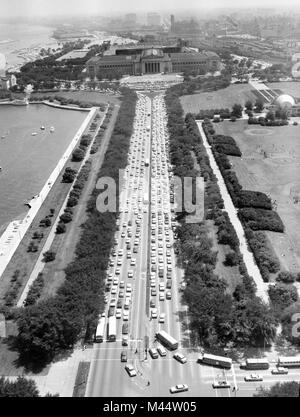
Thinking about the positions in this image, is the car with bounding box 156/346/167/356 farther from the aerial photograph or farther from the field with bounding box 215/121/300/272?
the field with bounding box 215/121/300/272

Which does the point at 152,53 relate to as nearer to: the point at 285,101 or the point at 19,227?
the point at 285,101

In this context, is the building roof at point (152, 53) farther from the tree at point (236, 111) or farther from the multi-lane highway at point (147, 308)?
the multi-lane highway at point (147, 308)

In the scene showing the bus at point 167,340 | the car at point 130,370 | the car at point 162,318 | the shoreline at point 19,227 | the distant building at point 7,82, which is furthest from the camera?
the distant building at point 7,82

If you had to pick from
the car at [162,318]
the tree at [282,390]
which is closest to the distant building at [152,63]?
the car at [162,318]

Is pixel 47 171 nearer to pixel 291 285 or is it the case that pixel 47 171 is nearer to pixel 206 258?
pixel 206 258

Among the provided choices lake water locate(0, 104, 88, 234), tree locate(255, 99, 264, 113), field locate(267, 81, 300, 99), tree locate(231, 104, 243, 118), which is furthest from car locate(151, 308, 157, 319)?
field locate(267, 81, 300, 99)

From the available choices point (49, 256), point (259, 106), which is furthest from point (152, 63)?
point (49, 256)

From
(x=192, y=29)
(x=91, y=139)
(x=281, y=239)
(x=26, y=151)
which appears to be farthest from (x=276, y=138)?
(x=192, y=29)
